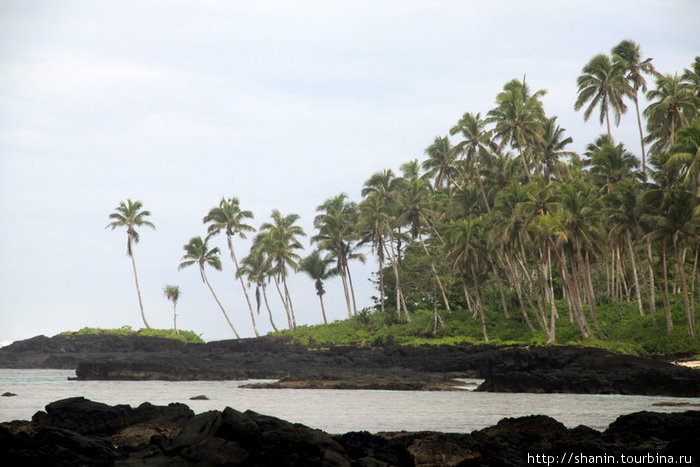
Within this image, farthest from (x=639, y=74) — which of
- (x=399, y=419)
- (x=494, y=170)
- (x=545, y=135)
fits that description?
(x=399, y=419)

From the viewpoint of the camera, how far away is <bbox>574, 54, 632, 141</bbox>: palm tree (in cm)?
4916

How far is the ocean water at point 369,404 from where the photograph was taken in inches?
723

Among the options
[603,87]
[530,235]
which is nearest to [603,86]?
[603,87]

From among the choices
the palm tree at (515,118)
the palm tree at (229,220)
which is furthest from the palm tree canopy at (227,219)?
the palm tree at (515,118)

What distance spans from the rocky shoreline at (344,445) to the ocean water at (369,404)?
421 cm

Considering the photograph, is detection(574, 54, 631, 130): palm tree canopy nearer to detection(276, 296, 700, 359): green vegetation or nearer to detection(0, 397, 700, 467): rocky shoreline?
detection(276, 296, 700, 359): green vegetation

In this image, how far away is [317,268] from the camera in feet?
212

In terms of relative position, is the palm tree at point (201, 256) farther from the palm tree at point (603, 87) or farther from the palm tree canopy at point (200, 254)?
the palm tree at point (603, 87)

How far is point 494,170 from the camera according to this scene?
172ft

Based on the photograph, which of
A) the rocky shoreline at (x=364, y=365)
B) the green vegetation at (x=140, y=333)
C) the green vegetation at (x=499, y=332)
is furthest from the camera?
the green vegetation at (x=140, y=333)

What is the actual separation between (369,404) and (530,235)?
2116 cm

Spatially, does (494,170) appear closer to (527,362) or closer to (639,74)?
(639,74)

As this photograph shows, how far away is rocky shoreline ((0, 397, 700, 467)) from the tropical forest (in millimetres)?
23782

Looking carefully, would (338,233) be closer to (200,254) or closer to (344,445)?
(200,254)
